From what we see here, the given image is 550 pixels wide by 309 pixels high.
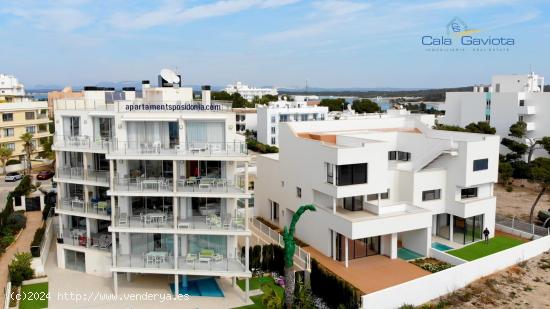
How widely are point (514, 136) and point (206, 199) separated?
54.1 metres

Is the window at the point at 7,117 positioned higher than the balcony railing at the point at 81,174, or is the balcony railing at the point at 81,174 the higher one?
the window at the point at 7,117

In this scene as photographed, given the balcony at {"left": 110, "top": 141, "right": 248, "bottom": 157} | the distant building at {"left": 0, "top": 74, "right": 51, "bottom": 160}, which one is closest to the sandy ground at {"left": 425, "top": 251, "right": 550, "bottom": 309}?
the balcony at {"left": 110, "top": 141, "right": 248, "bottom": 157}

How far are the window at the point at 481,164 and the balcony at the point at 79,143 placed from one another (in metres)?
27.1

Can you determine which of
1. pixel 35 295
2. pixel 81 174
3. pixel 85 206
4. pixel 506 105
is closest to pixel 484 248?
pixel 85 206

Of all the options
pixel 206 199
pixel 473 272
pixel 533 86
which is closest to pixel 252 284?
pixel 206 199

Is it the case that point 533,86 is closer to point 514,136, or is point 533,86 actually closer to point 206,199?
point 514,136

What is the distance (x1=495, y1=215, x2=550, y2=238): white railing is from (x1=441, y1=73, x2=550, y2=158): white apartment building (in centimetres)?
3276

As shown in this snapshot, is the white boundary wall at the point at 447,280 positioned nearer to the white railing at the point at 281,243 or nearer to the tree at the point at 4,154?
the white railing at the point at 281,243

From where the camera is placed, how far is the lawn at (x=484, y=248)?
112 feet

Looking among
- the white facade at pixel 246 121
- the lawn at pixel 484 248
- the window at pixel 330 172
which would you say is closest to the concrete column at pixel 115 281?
the window at pixel 330 172

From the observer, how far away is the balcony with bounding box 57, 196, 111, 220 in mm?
30503

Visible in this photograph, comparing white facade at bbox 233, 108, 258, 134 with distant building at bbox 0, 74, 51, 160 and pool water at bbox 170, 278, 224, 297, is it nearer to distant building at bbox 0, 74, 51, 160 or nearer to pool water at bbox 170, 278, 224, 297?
distant building at bbox 0, 74, 51, 160

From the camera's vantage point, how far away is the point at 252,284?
29578mm

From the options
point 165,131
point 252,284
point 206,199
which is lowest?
Answer: point 252,284
